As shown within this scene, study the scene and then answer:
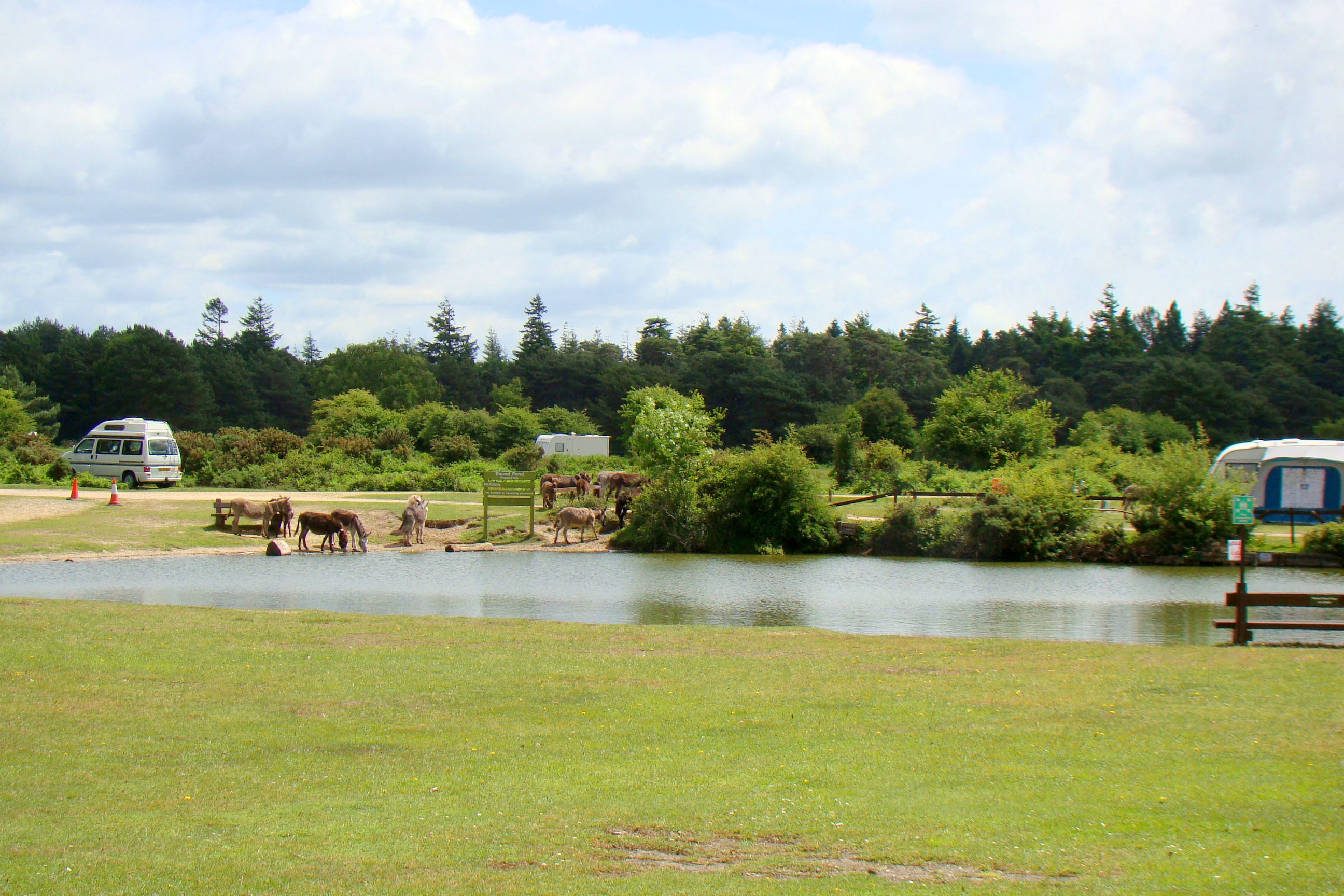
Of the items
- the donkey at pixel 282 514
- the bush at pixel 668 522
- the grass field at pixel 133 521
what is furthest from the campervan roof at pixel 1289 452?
the donkey at pixel 282 514

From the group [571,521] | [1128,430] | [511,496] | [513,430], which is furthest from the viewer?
[1128,430]

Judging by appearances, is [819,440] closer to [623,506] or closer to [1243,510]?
[623,506]

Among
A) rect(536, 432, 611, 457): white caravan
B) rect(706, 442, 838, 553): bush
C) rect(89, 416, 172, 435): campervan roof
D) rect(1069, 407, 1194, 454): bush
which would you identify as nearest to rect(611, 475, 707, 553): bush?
rect(706, 442, 838, 553): bush

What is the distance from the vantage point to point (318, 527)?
105ft

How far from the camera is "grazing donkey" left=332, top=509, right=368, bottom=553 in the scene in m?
32.2

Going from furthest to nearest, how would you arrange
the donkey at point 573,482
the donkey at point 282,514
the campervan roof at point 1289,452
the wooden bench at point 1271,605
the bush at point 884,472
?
the bush at point 884,472
the donkey at point 573,482
the campervan roof at point 1289,452
the donkey at point 282,514
the wooden bench at point 1271,605

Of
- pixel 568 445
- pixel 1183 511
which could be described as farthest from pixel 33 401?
pixel 1183 511

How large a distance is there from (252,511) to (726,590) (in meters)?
16.9

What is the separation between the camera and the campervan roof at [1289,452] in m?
38.2

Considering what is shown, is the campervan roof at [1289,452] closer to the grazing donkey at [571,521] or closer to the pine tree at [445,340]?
the grazing donkey at [571,521]

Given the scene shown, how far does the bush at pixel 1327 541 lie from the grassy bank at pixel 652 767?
61.9ft

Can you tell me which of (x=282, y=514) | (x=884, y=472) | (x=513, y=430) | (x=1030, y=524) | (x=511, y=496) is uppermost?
(x=513, y=430)

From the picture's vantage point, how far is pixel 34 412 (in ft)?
276

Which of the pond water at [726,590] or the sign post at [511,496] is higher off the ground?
the sign post at [511,496]
